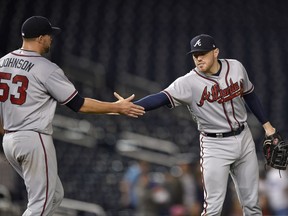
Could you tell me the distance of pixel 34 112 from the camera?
5035 mm

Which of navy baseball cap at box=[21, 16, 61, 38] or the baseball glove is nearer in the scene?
navy baseball cap at box=[21, 16, 61, 38]

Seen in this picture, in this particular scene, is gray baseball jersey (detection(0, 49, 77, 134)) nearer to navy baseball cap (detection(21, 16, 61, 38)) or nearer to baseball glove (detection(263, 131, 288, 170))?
navy baseball cap (detection(21, 16, 61, 38))

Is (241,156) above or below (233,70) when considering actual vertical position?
below

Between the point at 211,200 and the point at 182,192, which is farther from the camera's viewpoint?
the point at 182,192

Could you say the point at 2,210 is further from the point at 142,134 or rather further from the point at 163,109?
the point at 163,109

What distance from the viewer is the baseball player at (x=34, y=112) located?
502 cm

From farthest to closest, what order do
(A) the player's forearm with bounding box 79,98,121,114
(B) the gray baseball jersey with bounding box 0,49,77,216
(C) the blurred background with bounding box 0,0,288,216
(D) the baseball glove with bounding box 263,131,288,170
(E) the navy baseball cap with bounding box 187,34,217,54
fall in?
(C) the blurred background with bounding box 0,0,288,216
(D) the baseball glove with bounding box 263,131,288,170
(E) the navy baseball cap with bounding box 187,34,217,54
(A) the player's forearm with bounding box 79,98,121,114
(B) the gray baseball jersey with bounding box 0,49,77,216

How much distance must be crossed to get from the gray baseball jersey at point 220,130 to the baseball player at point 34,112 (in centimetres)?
88

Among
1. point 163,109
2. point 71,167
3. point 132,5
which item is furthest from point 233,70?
point 132,5

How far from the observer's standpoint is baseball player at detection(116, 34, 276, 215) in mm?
5473

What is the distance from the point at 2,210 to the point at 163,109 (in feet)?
17.1

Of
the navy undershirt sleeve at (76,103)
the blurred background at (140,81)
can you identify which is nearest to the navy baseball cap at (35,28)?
the navy undershirt sleeve at (76,103)

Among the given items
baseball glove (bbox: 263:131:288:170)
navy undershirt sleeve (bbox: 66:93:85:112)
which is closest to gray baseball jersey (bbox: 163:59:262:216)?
baseball glove (bbox: 263:131:288:170)

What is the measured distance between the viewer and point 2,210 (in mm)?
8477
